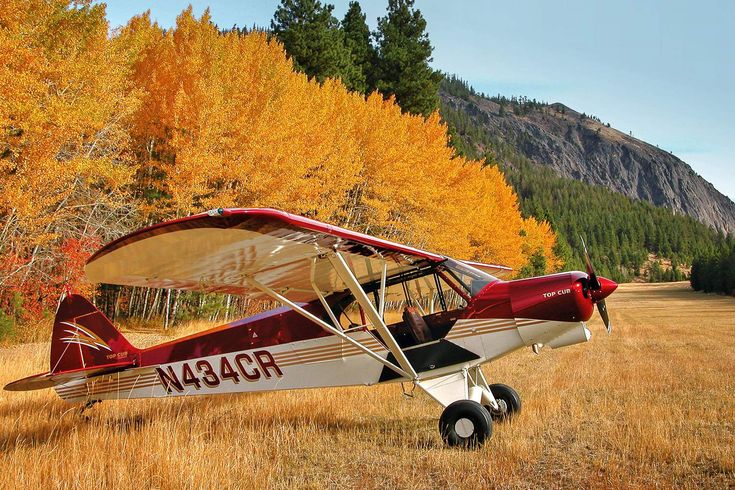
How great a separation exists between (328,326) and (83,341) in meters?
3.29

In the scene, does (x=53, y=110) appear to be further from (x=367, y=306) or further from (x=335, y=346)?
(x=367, y=306)

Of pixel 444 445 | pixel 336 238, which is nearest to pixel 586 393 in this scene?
pixel 444 445

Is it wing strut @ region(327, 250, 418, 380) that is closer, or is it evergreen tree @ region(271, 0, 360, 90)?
wing strut @ region(327, 250, 418, 380)

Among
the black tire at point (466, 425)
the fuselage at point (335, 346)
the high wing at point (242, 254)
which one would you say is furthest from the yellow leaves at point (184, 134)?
the black tire at point (466, 425)

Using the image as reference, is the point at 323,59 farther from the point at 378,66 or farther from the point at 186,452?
the point at 186,452

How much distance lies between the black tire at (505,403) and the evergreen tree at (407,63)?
33.3m

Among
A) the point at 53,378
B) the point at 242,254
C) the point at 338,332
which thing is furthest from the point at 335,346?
the point at 53,378

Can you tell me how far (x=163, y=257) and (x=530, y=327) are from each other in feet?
12.3

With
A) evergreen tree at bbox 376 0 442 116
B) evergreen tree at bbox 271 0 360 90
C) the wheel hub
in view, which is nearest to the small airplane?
the wheel hub

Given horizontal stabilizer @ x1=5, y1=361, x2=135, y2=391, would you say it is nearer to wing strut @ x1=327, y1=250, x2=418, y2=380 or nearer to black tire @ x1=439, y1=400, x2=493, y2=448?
wing strut @ x1=327, y1=250, x2=418, y2=380

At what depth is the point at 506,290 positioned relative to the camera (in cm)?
568

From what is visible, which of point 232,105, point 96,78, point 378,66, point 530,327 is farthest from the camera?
point 378,66

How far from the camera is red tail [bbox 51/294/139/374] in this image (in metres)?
6.39

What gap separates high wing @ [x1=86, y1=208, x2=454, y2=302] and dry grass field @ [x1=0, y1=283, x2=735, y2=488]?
5.12ft
